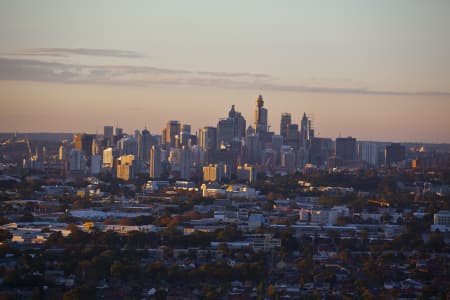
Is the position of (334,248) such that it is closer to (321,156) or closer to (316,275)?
(316,275)

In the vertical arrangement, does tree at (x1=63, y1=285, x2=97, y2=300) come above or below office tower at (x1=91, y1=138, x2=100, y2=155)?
below

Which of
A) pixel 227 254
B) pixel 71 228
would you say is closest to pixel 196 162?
pixel 71 228

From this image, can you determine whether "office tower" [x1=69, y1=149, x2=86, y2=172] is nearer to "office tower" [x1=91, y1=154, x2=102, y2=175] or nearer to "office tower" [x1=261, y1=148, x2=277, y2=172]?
"office tower" [x1=91, y1=154, x2=102, y2=175]

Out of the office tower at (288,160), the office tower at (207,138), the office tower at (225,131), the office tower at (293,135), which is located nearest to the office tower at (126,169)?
the office tower at (207,138)

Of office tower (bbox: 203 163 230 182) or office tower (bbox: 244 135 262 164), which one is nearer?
office tower (bbox: 203 163 230 182)

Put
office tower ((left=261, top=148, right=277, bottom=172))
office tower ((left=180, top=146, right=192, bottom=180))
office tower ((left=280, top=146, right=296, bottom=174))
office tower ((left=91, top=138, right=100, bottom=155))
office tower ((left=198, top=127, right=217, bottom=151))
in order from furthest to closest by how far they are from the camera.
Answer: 1. office tower ((left=198, top=127, right=217, bottom=151))
2. office tower ((left=91, top=138, right=100, bottom=155))
3. office tower ((left=261, top=148, right=277, bottom=172))
4. office tower ((left=280, top=146, right=296, bottom=174))
5. office tower ((left=180, top=146, right=192, bottom=180))

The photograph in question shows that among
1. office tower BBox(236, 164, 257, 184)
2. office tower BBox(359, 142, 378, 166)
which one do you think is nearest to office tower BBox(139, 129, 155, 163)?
office tower BBox(236, 164, 257, 184)

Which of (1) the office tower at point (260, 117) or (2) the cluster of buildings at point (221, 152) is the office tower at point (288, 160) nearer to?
(2) the cluster of buildings at point (221, 152)
